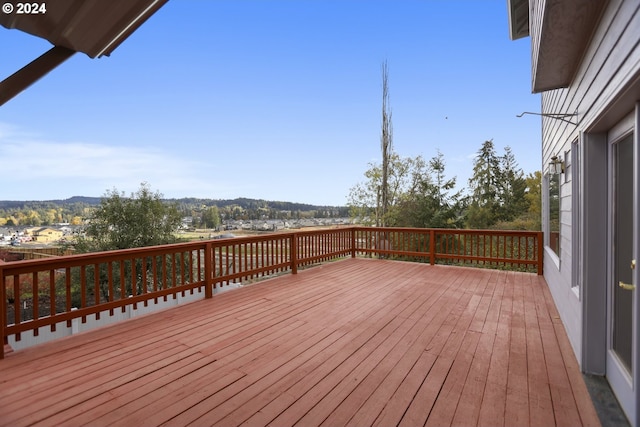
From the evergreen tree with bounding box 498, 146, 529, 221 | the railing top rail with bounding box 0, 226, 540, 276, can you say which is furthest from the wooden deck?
the evergreen tree with bounding box 498, 146, 529, 221

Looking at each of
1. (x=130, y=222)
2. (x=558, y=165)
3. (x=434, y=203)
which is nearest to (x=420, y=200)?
(x=434, y=203)

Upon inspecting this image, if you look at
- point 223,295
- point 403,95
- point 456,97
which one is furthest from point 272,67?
point 223,295

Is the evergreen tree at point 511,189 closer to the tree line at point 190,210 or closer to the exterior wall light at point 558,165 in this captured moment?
the tree line at point 190,210

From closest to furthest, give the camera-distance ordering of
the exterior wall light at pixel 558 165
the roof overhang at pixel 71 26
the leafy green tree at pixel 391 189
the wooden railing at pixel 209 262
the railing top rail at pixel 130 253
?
1. the roof overhang at pixel 71 26
2. the railing top rail at pixel 130 253
3. the wooden railing at pixel 209 262
4. the exterior wall light at pixel 558 165
5. the leafy green tree at pixel 391 189

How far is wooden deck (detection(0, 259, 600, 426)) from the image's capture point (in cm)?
183

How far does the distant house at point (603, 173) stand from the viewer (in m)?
1.58

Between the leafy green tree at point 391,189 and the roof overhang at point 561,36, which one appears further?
the leafy green tree at point 391,189

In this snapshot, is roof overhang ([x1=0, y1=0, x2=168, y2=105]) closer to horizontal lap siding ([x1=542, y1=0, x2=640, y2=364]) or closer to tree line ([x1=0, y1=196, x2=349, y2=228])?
horizontal lap siding ([x1=542, y1=0, x2=640, y2=364])

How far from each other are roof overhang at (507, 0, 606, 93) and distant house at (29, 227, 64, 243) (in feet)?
44.5

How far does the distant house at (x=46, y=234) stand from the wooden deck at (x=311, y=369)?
33.0 feet

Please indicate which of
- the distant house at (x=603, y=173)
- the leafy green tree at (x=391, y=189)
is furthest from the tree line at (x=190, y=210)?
the distant house at (x=603, y=173)

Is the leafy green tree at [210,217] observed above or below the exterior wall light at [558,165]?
below

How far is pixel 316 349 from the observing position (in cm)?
271

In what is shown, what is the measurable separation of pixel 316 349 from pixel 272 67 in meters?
15.7
